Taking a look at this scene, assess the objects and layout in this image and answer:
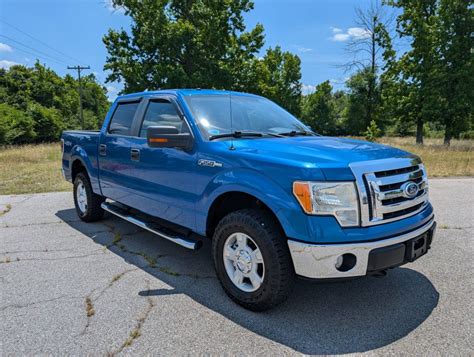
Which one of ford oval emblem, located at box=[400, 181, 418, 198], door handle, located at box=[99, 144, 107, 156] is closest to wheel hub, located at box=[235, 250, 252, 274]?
ford oval emblem, located at box=[400, 181, 418, 198]

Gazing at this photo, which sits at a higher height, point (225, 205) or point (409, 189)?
point (409, 189)

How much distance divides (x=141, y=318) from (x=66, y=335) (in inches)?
21.8

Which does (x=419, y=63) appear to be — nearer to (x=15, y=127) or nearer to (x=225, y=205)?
(x=225, y=205)

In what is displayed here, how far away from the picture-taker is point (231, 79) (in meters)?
28.9

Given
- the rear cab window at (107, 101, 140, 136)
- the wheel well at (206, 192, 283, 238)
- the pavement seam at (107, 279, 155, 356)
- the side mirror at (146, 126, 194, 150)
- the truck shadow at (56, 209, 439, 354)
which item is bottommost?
the pavement seam at (107, 279, 155, 356)

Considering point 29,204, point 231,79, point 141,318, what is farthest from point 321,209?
point 231,79

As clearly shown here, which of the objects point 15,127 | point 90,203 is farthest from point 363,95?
point 90,203

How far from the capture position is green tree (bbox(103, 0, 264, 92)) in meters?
27.5

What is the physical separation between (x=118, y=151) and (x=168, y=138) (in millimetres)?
1605

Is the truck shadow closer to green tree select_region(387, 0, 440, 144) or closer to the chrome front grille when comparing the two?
the chrome front grille

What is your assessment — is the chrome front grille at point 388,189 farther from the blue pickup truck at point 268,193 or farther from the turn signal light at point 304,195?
the turn signal light at point 304,195

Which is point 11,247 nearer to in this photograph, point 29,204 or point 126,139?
point 126,139

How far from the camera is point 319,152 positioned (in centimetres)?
284

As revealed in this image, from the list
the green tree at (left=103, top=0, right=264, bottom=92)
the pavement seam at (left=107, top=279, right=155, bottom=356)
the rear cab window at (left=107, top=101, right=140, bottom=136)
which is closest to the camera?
the pavement seam at (left=107, top=279, right=155, bottom=356)
